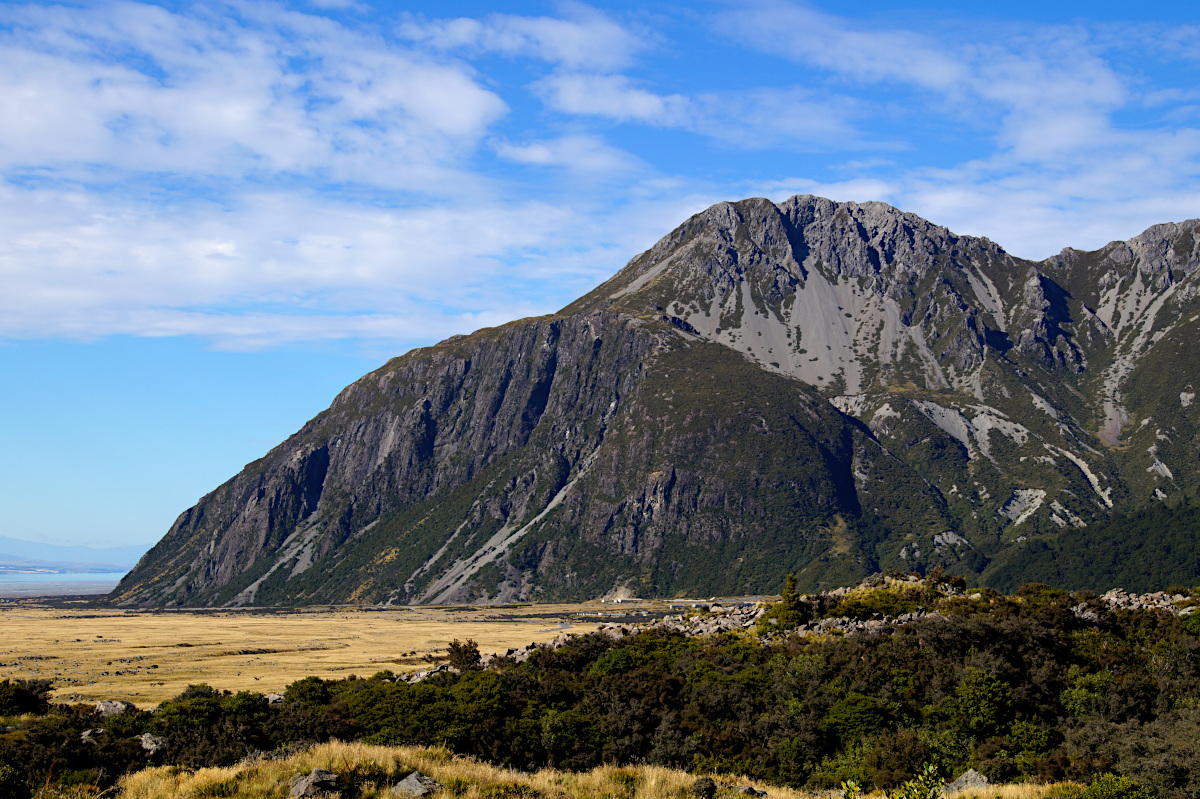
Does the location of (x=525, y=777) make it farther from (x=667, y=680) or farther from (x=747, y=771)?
(x=667, y=680)

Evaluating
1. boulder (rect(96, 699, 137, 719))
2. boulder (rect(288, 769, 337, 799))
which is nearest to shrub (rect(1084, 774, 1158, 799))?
boulder (rect(288, 769, 337, 799))

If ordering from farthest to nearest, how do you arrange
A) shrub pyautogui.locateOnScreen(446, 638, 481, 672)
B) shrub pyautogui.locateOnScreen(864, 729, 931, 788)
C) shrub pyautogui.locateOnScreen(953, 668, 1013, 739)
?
shrub pyautogui.locateOnScreen(446, 638, 481, 672) → shrub pyautogui.locateOnScreen(953, 668, 1013, 739) → shrub pyautogui.locateOnScreen(864, 729, 931, 788)

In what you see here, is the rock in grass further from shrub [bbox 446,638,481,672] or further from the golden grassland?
shrub [bbox 446,638,481,672]

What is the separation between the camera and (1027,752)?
5144cm

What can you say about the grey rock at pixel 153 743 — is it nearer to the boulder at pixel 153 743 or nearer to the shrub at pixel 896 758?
the boulder at pixel 153 743

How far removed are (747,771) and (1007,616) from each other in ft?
111

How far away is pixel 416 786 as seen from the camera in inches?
1027

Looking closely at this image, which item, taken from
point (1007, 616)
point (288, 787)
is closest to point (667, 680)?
point (1007, 616)

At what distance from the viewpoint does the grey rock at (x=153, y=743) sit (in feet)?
158

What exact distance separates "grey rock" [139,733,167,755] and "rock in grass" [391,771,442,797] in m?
29.2

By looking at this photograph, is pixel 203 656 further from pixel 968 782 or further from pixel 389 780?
pixel 389 780

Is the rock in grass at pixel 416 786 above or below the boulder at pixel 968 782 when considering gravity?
above

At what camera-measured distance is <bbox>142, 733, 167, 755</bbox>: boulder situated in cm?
4828

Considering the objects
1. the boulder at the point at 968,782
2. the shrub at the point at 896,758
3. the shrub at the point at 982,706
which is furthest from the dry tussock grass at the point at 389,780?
the shrub at the point at 982,706
